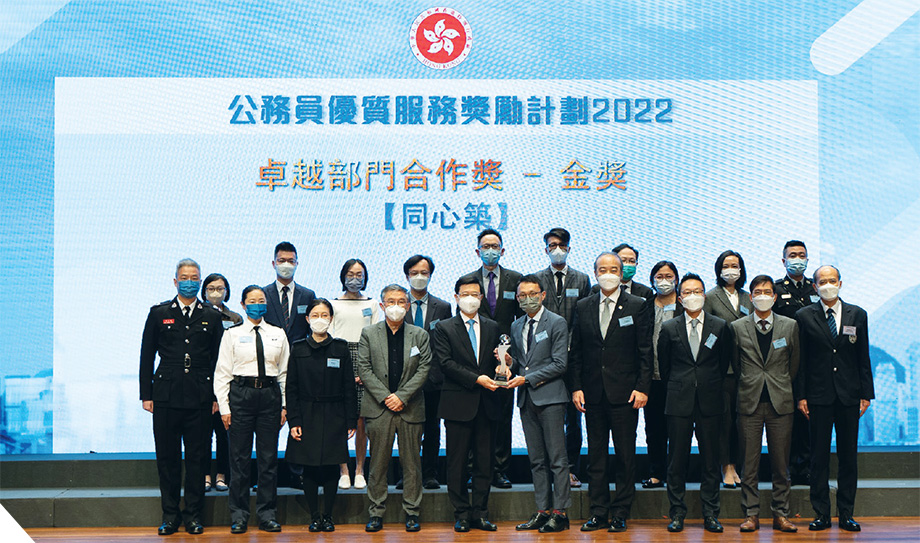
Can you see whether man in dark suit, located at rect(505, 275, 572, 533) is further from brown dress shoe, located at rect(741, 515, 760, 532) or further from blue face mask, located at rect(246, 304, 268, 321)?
blue face mask, located at rect(246, 304, 268, 321)

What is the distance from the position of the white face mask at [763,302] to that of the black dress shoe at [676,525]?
3.87ft

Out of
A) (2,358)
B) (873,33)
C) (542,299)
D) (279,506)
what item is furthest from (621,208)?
(2,358)

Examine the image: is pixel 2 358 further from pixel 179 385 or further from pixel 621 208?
pixel 621 208

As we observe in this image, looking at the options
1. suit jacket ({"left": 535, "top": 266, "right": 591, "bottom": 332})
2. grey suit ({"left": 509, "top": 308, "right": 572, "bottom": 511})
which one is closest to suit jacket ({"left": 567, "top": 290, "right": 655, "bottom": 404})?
grey suit ({"left": 509, "top": 308, "right": 572, "bottom": 511})

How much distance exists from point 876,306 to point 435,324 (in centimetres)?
327

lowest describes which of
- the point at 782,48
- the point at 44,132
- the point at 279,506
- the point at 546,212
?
the point at 279,506

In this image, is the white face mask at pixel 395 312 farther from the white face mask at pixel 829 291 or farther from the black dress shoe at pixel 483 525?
the white face mask at pixel 829 291

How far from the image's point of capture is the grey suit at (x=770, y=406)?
4824mm

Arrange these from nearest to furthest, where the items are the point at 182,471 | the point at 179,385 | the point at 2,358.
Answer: the point at 179,385
the point at 182,471
the point at 2,358

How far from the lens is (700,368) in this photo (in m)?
4.82

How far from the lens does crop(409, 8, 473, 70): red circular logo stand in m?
6.31

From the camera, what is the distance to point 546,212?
20.6 feet

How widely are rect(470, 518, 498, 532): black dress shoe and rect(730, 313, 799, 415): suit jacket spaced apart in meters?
1.45

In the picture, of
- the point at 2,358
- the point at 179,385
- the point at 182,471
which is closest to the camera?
the point at 179,385
